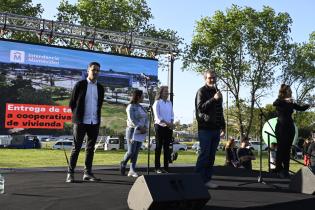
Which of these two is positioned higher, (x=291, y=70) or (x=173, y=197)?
(x=291, y=70)

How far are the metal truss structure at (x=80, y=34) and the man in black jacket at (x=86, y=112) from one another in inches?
485

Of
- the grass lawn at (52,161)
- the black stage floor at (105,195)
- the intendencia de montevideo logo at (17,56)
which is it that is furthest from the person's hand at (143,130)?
the intendencia de montevideo logo at (17,56)

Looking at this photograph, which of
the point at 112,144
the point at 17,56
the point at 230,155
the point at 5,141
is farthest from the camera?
the point at 112,144

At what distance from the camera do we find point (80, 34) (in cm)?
1903

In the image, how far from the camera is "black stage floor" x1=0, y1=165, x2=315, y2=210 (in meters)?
4.18

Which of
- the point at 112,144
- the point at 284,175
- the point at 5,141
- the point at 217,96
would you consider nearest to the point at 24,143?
the point at 5,141

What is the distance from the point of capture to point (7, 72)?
17.0 metres

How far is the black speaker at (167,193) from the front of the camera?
3805 mm

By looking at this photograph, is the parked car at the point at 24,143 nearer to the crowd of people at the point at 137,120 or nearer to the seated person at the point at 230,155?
the seated person at the point at 230,155

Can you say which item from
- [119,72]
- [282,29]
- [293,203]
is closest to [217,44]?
[282,29]

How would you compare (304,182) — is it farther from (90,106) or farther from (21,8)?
(21,8)

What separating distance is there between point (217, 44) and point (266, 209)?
3443 centimetres

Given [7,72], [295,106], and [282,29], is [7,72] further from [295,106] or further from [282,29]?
[282,29]

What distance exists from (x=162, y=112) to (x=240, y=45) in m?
31.7
